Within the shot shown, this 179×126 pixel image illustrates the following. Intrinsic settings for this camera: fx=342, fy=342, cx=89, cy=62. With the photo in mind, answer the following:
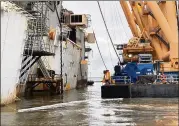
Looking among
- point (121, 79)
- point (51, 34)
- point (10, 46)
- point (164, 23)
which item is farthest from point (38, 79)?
point (10, 46)

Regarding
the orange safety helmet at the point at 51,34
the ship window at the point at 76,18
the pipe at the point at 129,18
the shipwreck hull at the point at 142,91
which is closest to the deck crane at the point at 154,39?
the pipe at the point at 129,18

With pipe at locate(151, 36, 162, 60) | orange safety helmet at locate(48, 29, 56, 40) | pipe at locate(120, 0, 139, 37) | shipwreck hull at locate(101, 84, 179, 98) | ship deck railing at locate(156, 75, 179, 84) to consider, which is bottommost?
shipwreck hull at locate(101, 84, 179, 98)

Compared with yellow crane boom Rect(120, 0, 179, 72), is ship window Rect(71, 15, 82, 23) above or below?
above

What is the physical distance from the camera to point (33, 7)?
3275 centimetres

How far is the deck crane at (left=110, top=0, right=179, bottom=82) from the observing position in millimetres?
28609

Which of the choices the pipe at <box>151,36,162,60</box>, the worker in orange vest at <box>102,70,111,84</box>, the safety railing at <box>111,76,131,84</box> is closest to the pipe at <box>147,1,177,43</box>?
the safety railing at <box>111,76,131,84</box>

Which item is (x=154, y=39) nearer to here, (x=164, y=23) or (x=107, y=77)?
(x=164, y=23)

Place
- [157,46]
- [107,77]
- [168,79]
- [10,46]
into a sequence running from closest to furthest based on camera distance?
1. [10,46]
2. [168,79]
3. [107,77]
4. [157,46]

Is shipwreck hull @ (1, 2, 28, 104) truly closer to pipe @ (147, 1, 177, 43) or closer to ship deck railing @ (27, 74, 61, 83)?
ship deck railing @ (27, 74, 61, 83)

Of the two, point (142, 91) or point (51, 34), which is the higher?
point (51, 34)

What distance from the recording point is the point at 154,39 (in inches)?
1383

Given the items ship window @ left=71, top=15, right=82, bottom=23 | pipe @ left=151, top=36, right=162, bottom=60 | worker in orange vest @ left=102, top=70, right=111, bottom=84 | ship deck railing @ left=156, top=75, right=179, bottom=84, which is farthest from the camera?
ship window @ left=71, top=15, right=82, bottom=23

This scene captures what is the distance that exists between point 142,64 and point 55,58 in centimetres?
1136

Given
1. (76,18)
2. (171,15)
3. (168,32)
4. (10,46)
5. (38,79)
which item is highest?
(76,18)
